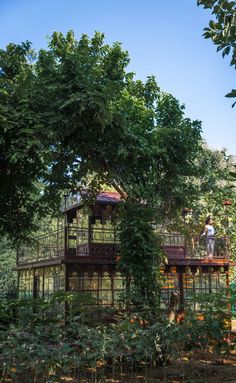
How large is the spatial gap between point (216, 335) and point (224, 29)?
368 cm

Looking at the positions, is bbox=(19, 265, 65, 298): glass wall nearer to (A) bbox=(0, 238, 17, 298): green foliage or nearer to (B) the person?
(B) the person

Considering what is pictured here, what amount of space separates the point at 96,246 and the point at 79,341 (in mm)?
9089

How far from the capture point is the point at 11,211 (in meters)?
9.99

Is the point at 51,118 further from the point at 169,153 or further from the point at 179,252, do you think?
the point at 179,252

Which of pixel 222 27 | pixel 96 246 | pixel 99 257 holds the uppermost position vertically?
pixel 222 27

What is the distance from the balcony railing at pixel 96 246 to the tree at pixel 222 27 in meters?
9.15

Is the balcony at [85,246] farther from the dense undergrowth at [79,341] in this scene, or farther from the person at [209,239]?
the dense undergrowth at [79,341]

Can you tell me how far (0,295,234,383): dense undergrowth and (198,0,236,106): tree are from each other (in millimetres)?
3408

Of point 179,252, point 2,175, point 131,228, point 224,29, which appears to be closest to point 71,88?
point 2,175

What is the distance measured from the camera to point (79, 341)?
17.2 feet

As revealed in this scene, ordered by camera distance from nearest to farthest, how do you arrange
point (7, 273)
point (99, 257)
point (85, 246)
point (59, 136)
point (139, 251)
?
point (59, 136) → point (139, 251) → point (99, 257) → point (85, 246) → point (7, 273)

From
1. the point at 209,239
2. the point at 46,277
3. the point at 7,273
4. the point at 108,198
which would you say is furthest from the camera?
the point at 7,273

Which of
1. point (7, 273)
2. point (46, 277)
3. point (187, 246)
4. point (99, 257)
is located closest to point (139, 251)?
point (99, 257)

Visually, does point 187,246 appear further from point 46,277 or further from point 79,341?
point 79,341
